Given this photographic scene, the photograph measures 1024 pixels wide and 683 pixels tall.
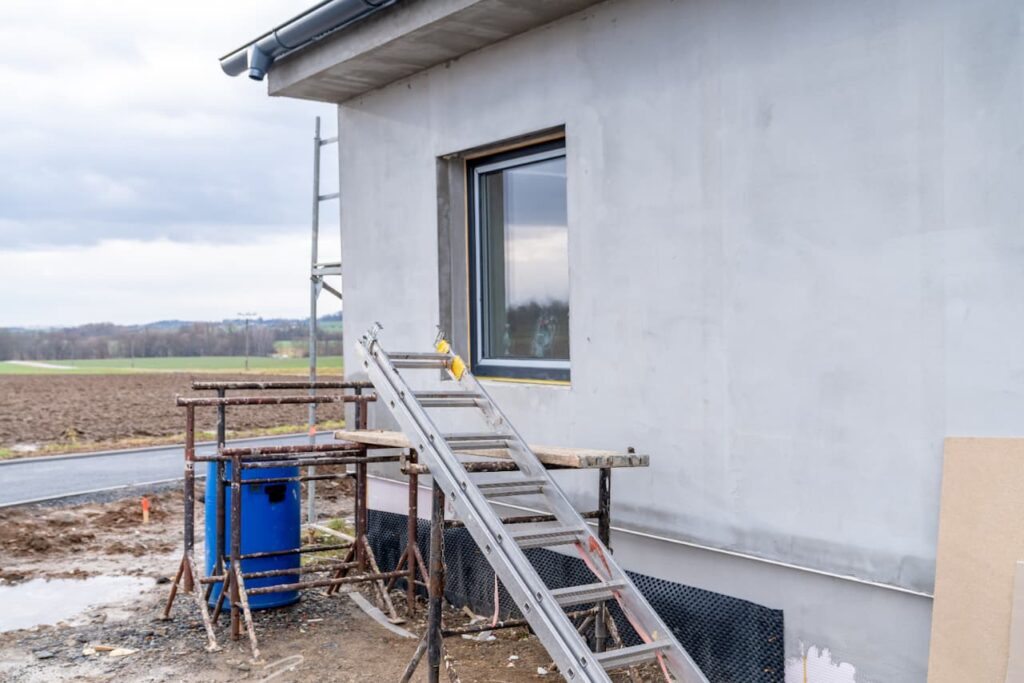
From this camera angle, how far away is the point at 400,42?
6.63 metres

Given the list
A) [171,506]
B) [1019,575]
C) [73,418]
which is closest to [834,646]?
[1019,575]

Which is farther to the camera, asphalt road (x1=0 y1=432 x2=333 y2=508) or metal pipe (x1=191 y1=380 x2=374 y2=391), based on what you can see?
asphalt road (x1=0 y1=432 x2=333 y2=508)

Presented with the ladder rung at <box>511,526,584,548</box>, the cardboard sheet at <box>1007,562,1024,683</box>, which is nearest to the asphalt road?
the ladder rung at <box>511,526,584,548</box>

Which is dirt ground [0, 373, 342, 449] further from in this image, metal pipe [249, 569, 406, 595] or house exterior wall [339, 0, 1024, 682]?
house exterior wall [339, 0, 1024, 682]

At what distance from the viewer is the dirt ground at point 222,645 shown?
18.6 feet

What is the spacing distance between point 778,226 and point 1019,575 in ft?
6.31

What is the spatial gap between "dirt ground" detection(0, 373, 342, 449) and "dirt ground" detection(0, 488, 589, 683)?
1512 centimetres

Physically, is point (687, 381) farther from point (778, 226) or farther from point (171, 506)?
point (171, 506)

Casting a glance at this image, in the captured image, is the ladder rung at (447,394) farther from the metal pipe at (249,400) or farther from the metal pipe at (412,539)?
the metal pipe at (412,539)

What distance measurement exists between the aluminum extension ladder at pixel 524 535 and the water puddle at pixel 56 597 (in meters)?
3.65

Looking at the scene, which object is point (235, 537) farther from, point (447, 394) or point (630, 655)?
point (630, 655)

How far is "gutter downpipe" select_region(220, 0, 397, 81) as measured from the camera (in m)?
6.66

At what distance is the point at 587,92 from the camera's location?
579cm

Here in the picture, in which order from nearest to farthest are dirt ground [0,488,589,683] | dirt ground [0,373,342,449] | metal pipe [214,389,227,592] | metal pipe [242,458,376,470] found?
1. dirt ground [0,488,589,683]
2. metal pipe [242,458,376,470]
3. metal pipe [214,389,227,592]
4. dirt ground [0,373,342,449]
